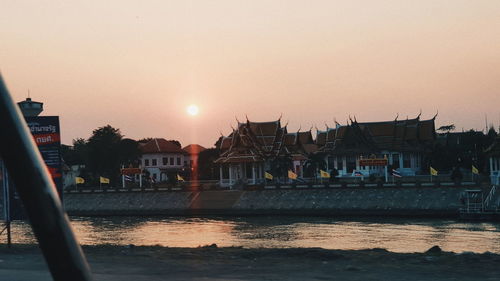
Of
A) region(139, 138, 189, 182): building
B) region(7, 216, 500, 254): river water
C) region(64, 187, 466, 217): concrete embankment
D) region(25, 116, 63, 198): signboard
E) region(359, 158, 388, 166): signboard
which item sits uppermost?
region(139, 138, 189, 182): building

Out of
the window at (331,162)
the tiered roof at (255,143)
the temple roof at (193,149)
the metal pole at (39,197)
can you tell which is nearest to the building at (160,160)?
the temple roof at (193,149)

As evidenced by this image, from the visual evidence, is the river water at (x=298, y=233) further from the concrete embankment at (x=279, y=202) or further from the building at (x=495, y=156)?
the building at (x=495, y=156)

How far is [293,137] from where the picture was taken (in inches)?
2844

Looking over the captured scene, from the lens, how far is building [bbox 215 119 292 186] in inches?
2579

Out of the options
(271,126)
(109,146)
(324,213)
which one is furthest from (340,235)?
(109,146)

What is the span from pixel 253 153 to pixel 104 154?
1941 centimetres

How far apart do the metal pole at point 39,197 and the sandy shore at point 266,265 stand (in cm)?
806

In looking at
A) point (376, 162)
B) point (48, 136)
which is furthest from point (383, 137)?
point (48, 136)

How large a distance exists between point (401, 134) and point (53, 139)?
188 ft

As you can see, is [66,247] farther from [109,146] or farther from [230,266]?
[109,146]

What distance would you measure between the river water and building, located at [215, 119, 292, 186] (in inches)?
729

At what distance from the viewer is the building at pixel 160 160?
296 feet

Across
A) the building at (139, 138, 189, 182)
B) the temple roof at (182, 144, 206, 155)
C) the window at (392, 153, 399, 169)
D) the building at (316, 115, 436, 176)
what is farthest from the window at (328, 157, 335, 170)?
the temple roof at (182, 144, 206, 155)

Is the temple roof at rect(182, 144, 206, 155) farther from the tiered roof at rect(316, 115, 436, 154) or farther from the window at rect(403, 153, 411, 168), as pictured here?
the window at rect(403, 153, 411, 168)
